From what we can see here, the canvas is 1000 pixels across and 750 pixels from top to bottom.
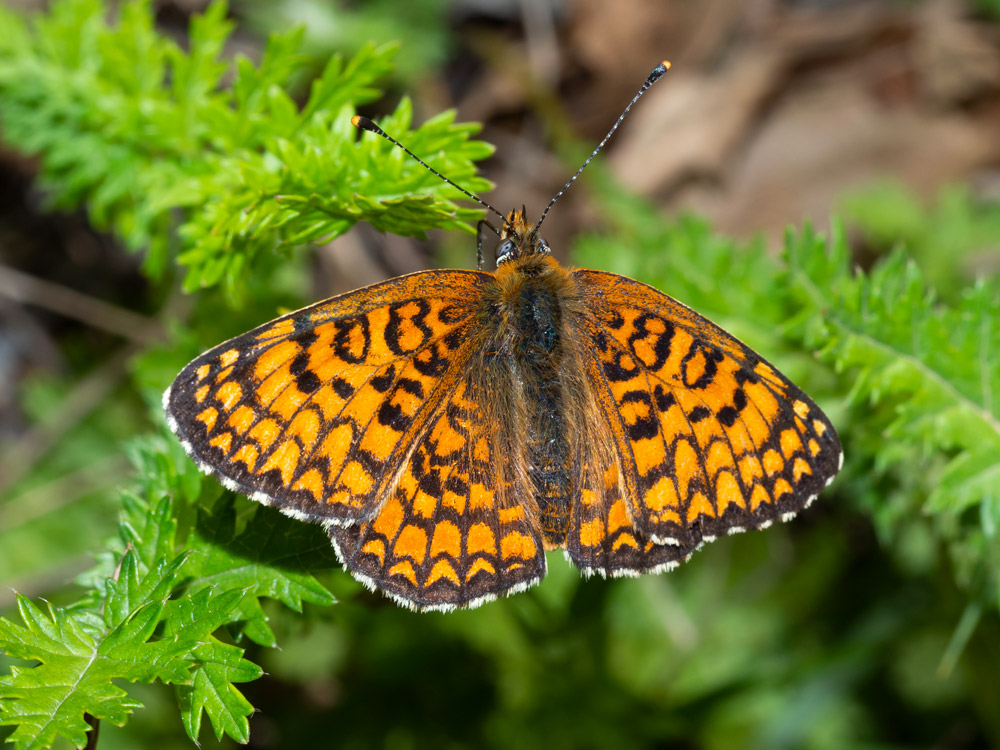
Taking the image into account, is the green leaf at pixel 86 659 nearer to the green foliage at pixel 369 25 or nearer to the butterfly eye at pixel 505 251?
the butterfly eye at pixel 505 251

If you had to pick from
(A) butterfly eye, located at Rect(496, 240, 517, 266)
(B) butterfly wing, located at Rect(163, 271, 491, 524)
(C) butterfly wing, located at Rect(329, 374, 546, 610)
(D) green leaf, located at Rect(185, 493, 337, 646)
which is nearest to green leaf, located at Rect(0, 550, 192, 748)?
(D) green leaf, located at Rect(185, 493, 337, 646)

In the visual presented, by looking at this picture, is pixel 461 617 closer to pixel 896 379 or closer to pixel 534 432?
pixel 534 432

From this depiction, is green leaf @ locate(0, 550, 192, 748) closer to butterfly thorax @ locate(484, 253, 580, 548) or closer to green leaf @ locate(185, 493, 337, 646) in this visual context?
green leaf @ locate(185, 493, 337, 646)

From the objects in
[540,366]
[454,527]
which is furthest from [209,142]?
[454,527]

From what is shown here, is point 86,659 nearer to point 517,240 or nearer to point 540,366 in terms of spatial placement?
point 540,366

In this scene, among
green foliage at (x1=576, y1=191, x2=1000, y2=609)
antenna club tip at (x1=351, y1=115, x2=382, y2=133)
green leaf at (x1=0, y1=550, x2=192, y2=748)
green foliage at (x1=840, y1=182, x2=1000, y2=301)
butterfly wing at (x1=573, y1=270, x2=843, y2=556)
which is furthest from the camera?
green foliage at (x1=840, y1=182, x2=1000, y2=301)

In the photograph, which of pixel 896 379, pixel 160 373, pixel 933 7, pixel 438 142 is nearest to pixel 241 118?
pixel 438 142
